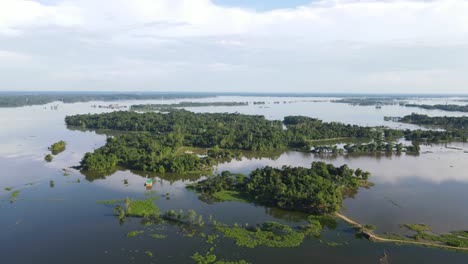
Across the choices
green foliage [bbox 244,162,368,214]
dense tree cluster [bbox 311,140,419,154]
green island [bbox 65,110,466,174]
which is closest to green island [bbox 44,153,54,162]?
green island [bbox 65,110,466,174]

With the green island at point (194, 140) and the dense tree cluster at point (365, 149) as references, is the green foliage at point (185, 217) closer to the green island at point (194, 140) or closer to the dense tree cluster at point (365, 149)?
the green island at point (194, 140)

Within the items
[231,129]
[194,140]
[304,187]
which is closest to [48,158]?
[194,140]

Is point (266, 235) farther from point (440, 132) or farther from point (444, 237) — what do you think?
point (440, 132)

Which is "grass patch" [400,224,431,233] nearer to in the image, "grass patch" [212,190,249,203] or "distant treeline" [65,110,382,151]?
"grass patch" [212,190,249,203]

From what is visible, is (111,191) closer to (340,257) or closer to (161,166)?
(161,166)

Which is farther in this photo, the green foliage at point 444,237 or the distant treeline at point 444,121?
the distant treeline at point 444,121

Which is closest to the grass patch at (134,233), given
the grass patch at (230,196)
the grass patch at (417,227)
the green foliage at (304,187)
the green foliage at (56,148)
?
the grass patch at (230,196)
